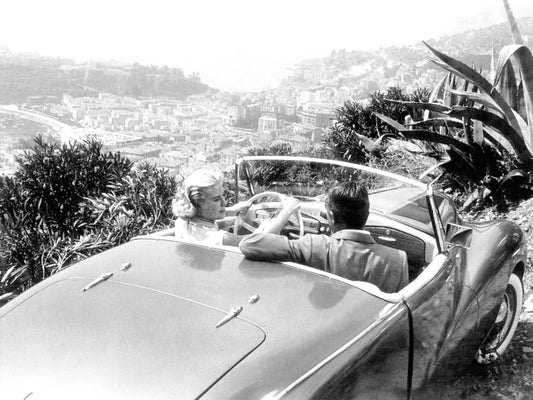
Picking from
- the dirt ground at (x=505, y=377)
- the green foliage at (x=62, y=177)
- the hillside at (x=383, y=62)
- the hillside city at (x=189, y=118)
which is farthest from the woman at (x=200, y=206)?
the hillside at (x=383, y=62)

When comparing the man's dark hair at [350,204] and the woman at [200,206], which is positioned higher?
the man's dark hair at [350,204]

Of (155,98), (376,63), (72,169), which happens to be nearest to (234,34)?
(376,63)

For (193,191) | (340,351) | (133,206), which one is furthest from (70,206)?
(340,351)

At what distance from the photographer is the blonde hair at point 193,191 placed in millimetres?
2850

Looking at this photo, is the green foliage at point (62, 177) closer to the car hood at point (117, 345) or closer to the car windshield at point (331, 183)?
the car windshield at point (331, 183)

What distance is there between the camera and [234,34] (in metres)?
114

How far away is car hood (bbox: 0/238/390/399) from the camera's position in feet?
5.28

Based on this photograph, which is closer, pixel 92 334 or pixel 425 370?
pixel 92 334

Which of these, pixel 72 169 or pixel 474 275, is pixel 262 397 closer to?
pixel 474 275

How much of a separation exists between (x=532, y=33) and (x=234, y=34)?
64.5 meters

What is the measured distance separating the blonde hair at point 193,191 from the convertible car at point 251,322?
28 centimetres

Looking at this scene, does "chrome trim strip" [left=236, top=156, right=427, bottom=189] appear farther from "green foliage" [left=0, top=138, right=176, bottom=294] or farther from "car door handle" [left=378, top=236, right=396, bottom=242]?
"green foliage" [left=0, top=138, right=176, bottom=294]

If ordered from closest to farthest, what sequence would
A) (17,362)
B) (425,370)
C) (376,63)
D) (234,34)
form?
(17,362) → (425,370) → (376,63) → (234,34)

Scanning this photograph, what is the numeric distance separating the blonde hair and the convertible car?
279mm
